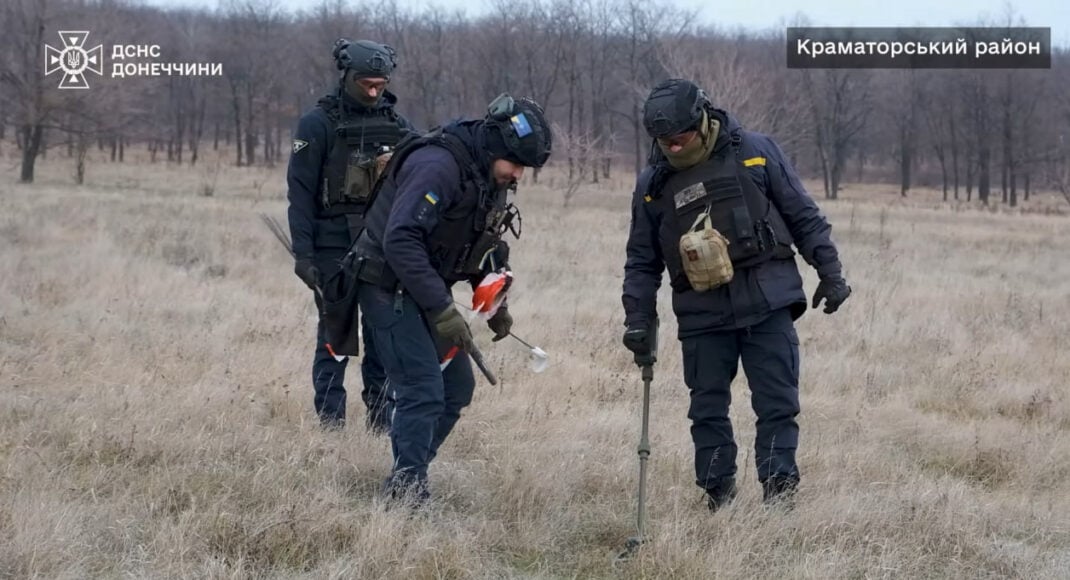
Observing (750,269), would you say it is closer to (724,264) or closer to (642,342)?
(724,264)

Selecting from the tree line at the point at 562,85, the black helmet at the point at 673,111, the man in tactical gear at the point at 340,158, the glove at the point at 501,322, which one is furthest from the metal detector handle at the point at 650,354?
the tree line at the point at 562,85

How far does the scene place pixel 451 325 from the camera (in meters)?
3.77

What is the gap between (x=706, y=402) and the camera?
424cm

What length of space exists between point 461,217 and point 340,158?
1401 mm

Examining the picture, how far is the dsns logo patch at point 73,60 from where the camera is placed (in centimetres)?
3039

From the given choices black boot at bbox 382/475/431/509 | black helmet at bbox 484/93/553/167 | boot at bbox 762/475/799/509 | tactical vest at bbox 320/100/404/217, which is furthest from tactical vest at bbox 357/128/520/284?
boot at bbox 762/475/799/509

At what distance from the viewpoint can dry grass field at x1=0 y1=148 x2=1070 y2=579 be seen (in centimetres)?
362

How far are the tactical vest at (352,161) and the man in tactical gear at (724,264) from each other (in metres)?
1.47

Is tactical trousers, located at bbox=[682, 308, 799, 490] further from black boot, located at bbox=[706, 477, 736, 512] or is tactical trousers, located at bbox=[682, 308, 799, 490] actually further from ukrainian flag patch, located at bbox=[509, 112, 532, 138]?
ukrainian flag patch, located at bbox=[509, 112, 532, 138]

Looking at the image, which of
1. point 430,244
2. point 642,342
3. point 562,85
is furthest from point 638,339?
point 562,85

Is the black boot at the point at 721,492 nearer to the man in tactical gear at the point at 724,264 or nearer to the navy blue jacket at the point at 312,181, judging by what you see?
the man in tactical gear at the point at 724,264

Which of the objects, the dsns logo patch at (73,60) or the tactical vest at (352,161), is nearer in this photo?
the tactical vest at (352,161)

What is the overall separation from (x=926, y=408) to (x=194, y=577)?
5.25 m

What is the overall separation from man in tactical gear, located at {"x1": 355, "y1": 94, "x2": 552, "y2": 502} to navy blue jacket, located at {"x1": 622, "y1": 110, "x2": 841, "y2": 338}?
0.60m
